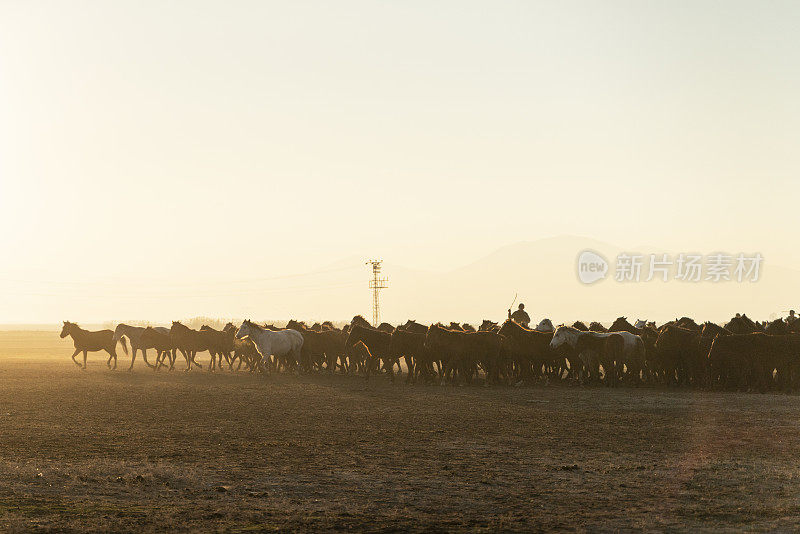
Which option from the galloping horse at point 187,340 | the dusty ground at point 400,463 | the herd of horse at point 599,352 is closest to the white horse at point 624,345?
the herd of horse at point 599,352

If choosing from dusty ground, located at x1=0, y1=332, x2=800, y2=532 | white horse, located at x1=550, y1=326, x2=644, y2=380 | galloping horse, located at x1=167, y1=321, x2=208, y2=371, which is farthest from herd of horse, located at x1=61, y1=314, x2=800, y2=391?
galloping horse, located at x1=167, y1=321, x2=208, y2=371

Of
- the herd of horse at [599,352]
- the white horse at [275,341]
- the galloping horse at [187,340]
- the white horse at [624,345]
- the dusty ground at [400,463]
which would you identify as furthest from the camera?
the galloping horse at [187,340]

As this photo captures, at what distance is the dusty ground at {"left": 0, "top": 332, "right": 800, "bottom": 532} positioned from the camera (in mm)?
9852

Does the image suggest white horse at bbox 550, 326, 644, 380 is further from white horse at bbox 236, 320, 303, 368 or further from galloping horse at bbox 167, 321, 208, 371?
galloping horse at bbox 167, 321, 208, 371

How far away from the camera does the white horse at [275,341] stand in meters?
35.8

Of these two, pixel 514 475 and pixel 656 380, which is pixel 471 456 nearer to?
pixel 514 475

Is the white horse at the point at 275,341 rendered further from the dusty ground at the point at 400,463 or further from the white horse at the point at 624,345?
the white horse at the point at 624,345

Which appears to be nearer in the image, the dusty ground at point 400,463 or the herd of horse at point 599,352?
the dusty ground at point 400,463

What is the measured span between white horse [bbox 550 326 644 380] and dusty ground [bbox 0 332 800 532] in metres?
4.76

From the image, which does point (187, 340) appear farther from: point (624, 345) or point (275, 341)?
point (624, 345)

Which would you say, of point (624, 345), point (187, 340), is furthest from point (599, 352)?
point (187, 340)

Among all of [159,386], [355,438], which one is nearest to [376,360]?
[159,386]

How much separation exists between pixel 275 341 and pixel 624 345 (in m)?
15.0

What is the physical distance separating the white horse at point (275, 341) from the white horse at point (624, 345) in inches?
489
